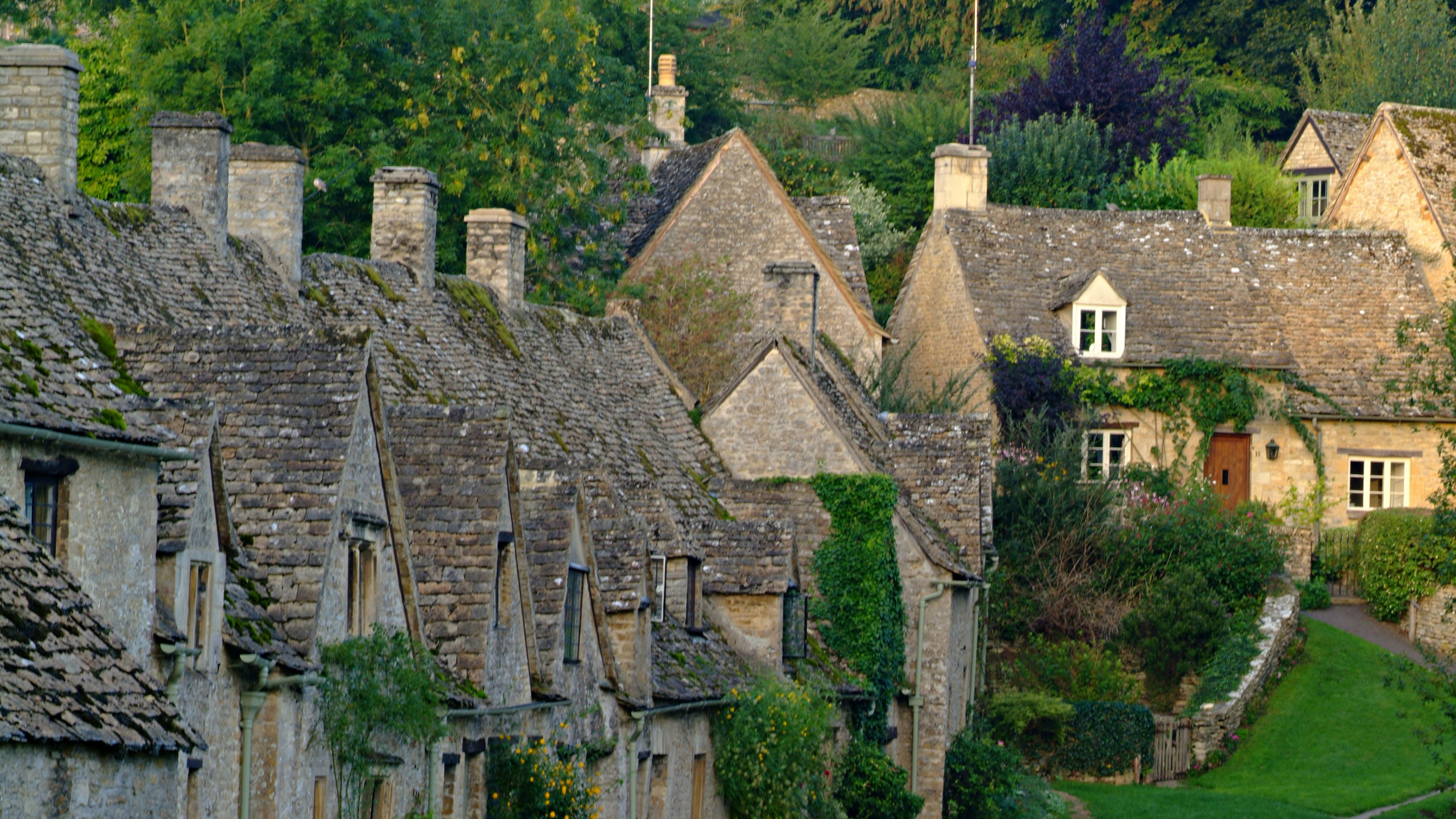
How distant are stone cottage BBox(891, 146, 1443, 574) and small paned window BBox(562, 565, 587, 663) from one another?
30.0m

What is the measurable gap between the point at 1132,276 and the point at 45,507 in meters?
45.6

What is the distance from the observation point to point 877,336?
5234 centimetres

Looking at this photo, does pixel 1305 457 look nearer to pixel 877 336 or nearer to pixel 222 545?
pixel 877 336

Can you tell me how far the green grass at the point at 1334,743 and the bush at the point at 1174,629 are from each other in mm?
1911

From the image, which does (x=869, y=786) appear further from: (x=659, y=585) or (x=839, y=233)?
(x=839, y=233)

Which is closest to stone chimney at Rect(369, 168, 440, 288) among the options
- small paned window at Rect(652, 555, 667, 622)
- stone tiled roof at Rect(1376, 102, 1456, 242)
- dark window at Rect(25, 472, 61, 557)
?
small paned window at Rect(652, 555, 667, 622)

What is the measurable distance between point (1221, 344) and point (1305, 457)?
12.1 feet

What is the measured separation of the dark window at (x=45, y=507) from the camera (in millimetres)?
14984

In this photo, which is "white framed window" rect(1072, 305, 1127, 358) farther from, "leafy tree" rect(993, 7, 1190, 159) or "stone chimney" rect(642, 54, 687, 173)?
"leafy tree" rect(993, 7, 1190, 159)

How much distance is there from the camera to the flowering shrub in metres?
22.4

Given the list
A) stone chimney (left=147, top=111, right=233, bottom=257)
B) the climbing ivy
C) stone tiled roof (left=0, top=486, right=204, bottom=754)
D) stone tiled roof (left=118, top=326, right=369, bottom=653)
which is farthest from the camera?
the climbing ivy

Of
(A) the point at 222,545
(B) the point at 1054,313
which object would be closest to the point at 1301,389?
(B) the point at 1054,313

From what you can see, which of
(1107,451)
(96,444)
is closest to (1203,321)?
(1107,451)

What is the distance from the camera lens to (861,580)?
34125 mm
